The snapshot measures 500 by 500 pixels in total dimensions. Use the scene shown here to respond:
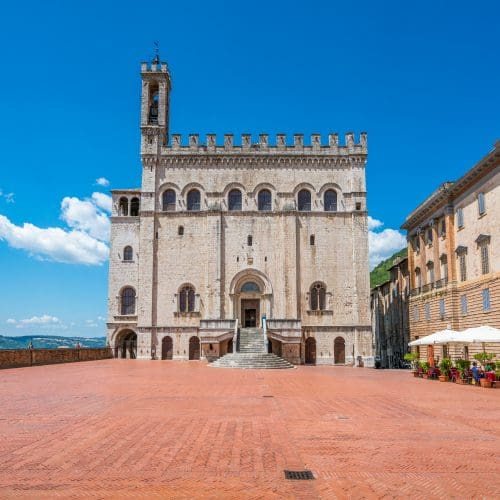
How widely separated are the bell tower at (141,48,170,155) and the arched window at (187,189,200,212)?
187 inches

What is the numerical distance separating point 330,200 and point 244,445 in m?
38.0

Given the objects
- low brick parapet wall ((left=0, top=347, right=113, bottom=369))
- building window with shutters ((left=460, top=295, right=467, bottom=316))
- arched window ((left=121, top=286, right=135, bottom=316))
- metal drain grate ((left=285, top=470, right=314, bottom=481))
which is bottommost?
metal drain grate ((left=285, top=470, right=314, bottom=481))

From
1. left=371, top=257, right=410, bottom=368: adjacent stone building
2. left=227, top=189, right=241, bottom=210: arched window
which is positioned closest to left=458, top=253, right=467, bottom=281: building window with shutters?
left=371, top=257, right=410, bottom=368: adjacent stone building

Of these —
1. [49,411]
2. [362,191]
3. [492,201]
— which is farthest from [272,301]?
[49,411]

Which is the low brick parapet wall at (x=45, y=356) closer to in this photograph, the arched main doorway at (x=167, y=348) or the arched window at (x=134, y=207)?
the arched main doorway at (x=167, y=348)

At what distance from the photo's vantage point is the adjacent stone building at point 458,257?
95.8ft

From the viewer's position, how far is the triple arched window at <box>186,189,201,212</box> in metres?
46.7

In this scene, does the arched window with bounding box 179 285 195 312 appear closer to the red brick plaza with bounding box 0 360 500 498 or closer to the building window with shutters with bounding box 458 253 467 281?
the building window with shutters with bounding box 458 253 467 281

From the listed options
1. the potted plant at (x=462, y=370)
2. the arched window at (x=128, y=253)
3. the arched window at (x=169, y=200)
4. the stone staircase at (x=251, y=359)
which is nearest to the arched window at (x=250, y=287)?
the stone staircase at (x=251, y=359)

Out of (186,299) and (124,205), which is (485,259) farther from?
(124,205)

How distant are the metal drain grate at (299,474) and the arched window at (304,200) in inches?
1530

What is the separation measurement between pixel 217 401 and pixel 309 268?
2952 cm

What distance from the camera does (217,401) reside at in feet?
54.3

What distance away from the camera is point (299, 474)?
815cm
